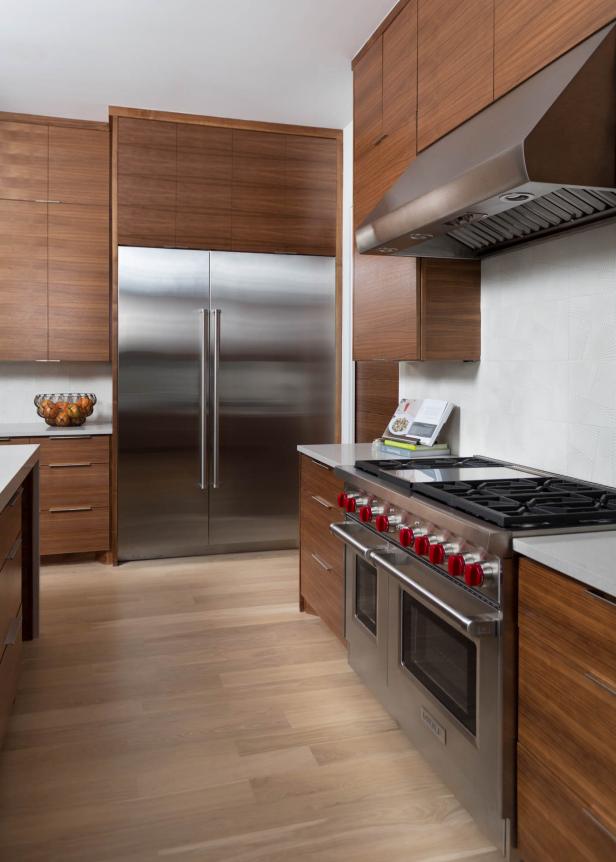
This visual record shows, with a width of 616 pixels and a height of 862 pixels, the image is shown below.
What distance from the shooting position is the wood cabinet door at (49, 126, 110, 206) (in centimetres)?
442

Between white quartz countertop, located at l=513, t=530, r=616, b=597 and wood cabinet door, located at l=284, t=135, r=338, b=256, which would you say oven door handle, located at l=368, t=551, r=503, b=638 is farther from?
wood cabinet door, located at l=284, t=135, r=338, b=256

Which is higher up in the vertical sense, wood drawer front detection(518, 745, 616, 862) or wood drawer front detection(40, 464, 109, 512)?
wood drawer front detection(40, 464, 109, 512)

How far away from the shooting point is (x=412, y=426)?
3205 millimetres

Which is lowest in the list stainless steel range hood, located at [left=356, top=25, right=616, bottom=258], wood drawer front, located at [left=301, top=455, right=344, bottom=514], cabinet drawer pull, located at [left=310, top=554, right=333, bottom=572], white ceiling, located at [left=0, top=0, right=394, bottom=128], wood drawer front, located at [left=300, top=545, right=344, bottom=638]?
wood drawer front, located at [left=300, top=545, right=344, bottom=638]

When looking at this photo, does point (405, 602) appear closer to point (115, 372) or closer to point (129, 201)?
point (115, 372)

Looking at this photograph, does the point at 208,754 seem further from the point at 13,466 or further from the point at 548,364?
the point at 548,364

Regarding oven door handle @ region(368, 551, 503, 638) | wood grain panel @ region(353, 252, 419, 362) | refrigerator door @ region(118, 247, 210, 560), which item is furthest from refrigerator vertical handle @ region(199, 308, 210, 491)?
oven door handle @ region(368, 551, 503, 638)

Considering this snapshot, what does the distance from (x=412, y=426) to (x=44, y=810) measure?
6.63 feet

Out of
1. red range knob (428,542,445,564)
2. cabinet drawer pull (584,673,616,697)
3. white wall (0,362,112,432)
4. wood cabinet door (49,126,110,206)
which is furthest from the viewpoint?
white wall (0,362,112,432)

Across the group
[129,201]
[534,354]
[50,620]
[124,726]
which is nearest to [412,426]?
[534,354]

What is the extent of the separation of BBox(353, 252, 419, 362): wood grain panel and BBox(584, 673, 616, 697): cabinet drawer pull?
1.70 m

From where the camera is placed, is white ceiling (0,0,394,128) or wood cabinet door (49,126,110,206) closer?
white ceiling (0,0,394,128)

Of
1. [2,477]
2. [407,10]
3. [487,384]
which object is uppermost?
[407,10]

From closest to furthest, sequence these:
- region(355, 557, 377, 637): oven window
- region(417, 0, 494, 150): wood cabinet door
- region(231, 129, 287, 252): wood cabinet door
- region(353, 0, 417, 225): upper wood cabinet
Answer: region(417, 0, 494, 150): wood cabinet door
region(355, 557, 377, 637): oven window
region(353, 0, 417, 225): upper wood cabinet
region(231, 129, 287, 252): wood cabinet door
